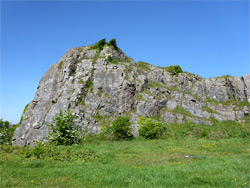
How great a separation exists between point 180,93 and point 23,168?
46034 millimetres

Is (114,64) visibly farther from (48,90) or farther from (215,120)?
(215,120)

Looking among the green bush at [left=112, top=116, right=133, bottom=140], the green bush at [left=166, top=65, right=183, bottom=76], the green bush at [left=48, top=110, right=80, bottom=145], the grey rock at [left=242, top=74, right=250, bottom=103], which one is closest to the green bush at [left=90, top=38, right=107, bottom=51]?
the green bush at [left=166, top=65, right=183, bottom=76]

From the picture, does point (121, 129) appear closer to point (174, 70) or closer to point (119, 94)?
point (119, 94)

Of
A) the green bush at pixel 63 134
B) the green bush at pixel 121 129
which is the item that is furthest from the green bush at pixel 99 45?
the green bush at pixel 63 134

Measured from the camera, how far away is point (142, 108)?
44438mm

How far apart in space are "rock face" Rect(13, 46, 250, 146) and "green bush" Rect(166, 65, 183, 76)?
1921 millimetres

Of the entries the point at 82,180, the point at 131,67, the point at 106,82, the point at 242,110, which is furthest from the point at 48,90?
the point at 242,110

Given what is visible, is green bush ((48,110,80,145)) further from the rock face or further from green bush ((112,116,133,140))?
Result: the rock face

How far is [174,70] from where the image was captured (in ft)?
194

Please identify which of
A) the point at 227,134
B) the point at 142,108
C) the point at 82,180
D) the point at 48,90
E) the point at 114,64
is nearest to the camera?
the point at 82,180

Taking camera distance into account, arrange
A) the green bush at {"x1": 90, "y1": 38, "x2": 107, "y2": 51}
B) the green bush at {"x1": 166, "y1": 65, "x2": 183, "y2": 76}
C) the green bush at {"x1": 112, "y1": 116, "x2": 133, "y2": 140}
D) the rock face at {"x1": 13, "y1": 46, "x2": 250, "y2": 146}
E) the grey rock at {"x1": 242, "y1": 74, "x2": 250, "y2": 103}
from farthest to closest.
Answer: the green bush at {"x1": 166, "y1": 65, "x2": 183, "y2": 76}, the green bush at {"x1": 90, "y1": 38, "x2": 107, "y2": 51}, the grey rock at {"x1": 242, "y1": 74, "x2": 250, "y2": 103}, the rock face at {"x1": 13, "y1": 46, "x2": 250, "y2": 146}, the green bush at {"x1": 112, "y1": 116, "x2": 133, "y2": 140}

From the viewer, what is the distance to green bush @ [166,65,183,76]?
58719 millimetres

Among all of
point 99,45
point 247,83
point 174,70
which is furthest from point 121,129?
point 247,83

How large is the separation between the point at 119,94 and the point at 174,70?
2428 cm
